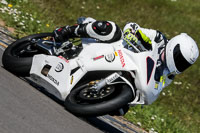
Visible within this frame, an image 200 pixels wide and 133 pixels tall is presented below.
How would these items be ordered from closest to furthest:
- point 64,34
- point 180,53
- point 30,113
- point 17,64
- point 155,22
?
point 30,113 < point 180,53 < point 17,64 < point 64,34 < point 155,22

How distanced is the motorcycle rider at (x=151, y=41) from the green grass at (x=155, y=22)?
1.80 m

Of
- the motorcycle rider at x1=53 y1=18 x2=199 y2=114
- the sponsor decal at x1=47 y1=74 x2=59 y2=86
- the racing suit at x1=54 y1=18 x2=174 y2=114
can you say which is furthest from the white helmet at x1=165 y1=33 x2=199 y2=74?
the sponsor decal at x1=47 y1=74 x2=59 y2=86

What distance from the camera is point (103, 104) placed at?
4.80 m

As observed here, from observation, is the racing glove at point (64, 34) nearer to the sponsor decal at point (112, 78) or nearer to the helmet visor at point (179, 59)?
the sponsor decal at point (112, 78)

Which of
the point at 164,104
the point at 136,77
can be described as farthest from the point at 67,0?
the point at 136,77

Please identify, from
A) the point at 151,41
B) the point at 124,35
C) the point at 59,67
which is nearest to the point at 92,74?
the point at 59,67

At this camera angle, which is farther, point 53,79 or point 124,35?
point 124,35

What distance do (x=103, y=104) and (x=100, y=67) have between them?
2.39 ft

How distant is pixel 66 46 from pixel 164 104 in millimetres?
3705

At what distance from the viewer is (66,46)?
5.88 m

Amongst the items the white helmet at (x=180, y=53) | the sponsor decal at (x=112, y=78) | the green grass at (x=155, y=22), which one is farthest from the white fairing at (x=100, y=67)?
the green grass at (x=155, y=22)

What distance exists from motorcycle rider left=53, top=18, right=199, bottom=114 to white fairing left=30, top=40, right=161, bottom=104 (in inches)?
4.8

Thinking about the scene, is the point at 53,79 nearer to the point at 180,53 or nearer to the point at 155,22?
the point at 180,53

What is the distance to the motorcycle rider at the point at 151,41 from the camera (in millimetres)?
5215
